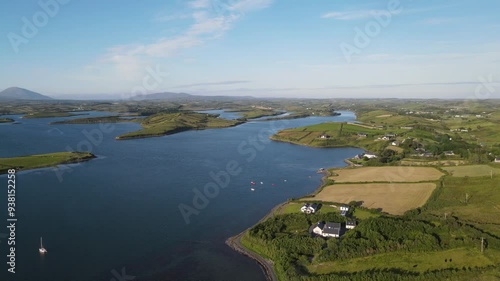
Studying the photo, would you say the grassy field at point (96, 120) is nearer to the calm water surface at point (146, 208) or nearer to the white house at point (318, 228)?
the calm water surface at point (146, 208)

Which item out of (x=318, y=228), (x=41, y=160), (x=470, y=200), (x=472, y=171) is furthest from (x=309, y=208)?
(x=41, y=160)

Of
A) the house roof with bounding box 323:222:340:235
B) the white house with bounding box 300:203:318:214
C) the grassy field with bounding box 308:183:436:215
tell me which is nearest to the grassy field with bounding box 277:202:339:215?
the white house with bounding box 300:203:318:214

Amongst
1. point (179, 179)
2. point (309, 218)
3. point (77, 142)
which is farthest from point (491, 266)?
point (77, 142)

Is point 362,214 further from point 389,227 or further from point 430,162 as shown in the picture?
point 430,162

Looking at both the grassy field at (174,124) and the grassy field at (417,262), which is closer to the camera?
the grassy field at (417,262)

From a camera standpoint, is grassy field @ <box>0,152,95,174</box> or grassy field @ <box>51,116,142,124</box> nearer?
grassy field @ <box>0,152,95,174</box>

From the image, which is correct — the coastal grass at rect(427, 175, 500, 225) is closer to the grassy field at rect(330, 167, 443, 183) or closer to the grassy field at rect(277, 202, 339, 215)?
the grassy field at rect(330, 167, 443, 183)

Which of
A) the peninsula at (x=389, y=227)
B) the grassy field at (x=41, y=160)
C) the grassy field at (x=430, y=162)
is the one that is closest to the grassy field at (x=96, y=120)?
the grassy field at (x=41, y=160)
